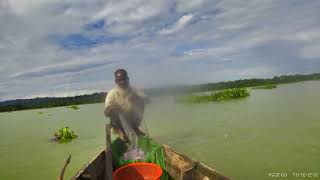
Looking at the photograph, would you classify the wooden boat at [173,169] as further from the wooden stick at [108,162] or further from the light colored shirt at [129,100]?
the light colored shirt at [129,100]

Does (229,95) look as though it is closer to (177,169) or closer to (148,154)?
(148,154)

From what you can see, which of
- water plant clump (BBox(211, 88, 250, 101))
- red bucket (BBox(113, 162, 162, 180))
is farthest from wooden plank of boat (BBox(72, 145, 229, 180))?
water plant clump (BBox(211, 88, 250, 101))

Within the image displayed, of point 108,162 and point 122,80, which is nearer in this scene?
point 108,162

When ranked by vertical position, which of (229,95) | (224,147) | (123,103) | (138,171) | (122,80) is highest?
(122,80)

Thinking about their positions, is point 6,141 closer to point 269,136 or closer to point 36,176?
point 36,176

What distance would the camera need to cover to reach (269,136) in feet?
23.0

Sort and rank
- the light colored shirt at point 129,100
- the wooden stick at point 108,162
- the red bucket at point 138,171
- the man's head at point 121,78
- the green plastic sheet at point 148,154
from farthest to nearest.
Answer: the light colored shirt at point 129,100
the man's head at point 121,78
the green plastic sheet at point 148,154
the red bucket at point 138,171
the wooden stick at point 108,162

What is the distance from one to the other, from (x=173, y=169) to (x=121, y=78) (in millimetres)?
1724

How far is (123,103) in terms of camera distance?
16.8ft

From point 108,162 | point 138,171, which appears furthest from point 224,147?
point 108,162

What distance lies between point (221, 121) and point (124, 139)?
556 centimetres

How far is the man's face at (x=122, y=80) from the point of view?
4938 millimetres

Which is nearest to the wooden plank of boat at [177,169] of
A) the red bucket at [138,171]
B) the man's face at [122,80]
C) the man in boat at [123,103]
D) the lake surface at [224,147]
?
the red bucket at [138,171]

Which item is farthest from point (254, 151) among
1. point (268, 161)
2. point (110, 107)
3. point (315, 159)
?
point (110, 107)
